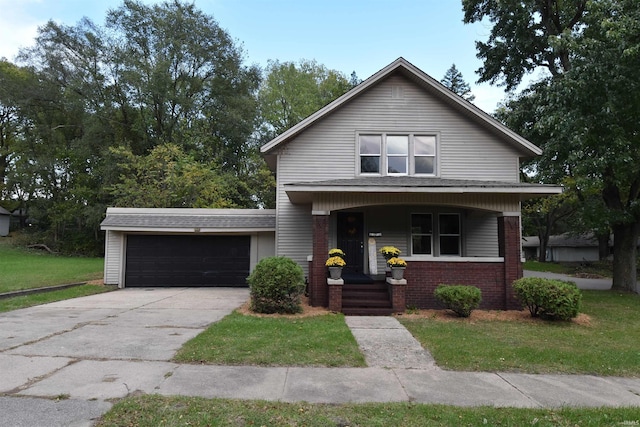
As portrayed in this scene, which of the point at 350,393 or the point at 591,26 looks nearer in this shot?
the point at 350,393

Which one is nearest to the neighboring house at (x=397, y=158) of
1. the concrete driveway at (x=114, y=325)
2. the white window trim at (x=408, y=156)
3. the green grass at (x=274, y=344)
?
the white window trim at (x=408, y=156)

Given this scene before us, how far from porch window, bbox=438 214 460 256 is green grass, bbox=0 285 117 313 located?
11.4 meters

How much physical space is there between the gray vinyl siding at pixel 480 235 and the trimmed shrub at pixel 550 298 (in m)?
3.65

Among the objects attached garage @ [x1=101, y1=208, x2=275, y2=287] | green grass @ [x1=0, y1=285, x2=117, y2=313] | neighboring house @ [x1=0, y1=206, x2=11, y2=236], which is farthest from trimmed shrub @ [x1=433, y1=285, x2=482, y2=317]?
neighboring house @ [x1=0, y1=206, x2=11, y2=236]

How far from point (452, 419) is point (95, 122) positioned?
30747 millimetres

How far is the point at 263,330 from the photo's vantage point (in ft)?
25.0

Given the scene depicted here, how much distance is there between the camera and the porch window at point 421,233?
13.0 metres

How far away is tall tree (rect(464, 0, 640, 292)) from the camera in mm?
12438

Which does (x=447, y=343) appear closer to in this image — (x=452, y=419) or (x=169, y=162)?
(x=452, y=419)

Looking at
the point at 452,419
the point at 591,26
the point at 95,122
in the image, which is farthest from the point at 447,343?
the point at 95,122

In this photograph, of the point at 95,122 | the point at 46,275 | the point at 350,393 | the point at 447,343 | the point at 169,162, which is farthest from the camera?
the point at 95,122

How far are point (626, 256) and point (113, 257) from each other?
19080 mm

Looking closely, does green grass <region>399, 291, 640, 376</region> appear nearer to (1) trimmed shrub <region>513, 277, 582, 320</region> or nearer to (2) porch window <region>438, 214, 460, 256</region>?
(1) trimmed shrub <region>513, 277, 582, 320</region>

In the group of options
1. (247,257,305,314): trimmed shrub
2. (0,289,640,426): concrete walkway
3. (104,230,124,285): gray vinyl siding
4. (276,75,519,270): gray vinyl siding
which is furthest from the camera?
(104,230,124,285): gray vinyl siding
